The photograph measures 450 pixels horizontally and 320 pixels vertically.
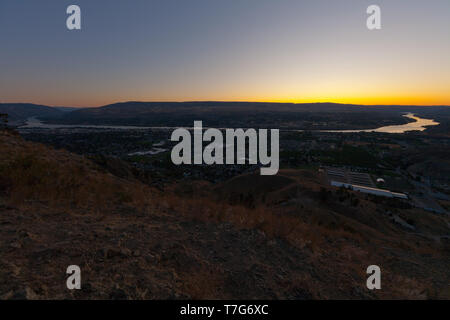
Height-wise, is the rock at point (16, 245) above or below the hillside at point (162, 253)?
above

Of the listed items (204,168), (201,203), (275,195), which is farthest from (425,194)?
(201,203)

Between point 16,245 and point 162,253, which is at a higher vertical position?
point 16,245

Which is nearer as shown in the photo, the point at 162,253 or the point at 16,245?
the point at 16,245

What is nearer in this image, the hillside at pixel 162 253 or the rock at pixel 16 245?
the hillside at pixel 162 253

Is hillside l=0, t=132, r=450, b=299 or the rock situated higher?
the rock

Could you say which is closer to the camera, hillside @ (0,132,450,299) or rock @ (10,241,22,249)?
hillside @ (0,132,450,299)

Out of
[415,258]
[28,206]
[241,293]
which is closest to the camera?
[241,293]

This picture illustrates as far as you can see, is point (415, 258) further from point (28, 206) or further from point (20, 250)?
point (28, 206)
